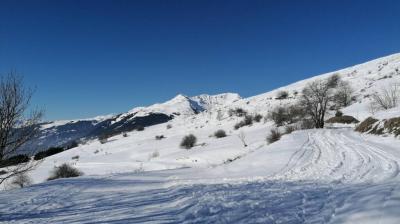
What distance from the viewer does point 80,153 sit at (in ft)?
198

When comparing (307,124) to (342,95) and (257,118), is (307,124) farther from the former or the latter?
(342,95)

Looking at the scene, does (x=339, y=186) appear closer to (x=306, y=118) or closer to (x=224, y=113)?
(x=306, y=118)

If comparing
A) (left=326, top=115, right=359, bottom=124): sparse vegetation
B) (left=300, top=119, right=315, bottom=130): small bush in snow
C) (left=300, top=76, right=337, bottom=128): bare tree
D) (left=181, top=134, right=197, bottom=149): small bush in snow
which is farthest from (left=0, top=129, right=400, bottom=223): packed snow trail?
(left=326, top=115, right=359, bottom=124): sparse vegetation

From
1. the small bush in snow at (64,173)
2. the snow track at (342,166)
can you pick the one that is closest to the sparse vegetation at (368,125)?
the snow track at (342,166)

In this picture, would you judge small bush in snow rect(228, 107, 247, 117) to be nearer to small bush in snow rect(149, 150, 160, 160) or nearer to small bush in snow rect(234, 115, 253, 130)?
small bush in snow rect(234, 115, 253, 130)

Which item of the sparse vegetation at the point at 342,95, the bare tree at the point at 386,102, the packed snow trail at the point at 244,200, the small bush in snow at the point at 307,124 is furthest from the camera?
the sparse vegetation at the point at 342,95

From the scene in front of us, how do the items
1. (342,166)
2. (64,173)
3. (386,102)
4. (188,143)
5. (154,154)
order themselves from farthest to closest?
(188,143)
(386,102)
(154,154)
(64,173)
(342,166)

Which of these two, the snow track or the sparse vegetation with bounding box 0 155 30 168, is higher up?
the sparse vegetation with bounding box 0 155 30 168

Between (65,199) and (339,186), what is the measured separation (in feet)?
28.8

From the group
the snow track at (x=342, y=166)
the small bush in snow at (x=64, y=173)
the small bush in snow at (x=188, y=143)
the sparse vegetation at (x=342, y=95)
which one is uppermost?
the sparse vegetation at (x=342, y=95)

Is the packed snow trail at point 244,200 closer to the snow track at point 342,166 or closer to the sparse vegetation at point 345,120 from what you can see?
the snow track at point 342,166

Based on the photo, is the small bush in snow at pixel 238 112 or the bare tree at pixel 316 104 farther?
the small bush in snow at pixel 238 112

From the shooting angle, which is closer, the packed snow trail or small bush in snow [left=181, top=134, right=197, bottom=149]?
the packed snow trail

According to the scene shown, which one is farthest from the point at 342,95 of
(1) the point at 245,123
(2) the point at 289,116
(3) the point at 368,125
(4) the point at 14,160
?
(4) the point at 14,160
